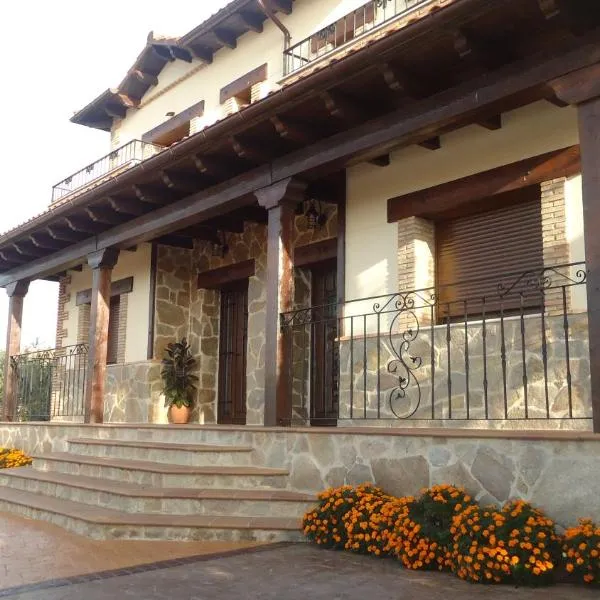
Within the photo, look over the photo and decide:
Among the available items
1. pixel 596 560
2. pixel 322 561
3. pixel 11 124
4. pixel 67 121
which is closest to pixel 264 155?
pixel 322 561

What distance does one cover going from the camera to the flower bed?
4.19 metres

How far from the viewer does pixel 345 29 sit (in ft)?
30.0

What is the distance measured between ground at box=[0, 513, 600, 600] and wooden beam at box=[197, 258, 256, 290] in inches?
204

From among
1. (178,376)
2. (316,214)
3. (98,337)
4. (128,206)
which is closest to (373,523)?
(316,214)

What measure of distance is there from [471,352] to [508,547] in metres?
2.60

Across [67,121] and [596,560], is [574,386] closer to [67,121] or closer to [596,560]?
[596,560]

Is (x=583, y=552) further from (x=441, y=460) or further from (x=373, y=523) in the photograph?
(x=373, y=523)

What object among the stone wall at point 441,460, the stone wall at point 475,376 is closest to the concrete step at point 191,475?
the stone wall at point 441,460

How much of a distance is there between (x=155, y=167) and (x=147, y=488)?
11.9 feet

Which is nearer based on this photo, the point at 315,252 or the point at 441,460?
the point at 441,460

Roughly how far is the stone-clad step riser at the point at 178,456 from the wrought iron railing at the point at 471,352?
835 mm

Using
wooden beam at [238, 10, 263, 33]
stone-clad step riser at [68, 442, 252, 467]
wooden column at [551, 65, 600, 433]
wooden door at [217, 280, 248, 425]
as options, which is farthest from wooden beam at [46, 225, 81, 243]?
wooden column at [551, 65, 600, 433]

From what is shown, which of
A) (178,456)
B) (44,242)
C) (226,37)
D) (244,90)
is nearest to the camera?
(178,456)

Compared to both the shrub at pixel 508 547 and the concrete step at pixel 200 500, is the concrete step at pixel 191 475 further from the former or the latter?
the shrub at pixel 508 547
